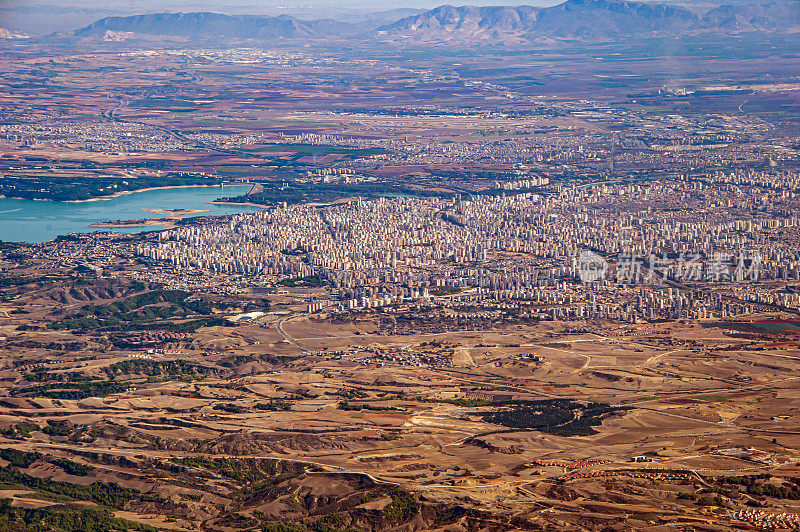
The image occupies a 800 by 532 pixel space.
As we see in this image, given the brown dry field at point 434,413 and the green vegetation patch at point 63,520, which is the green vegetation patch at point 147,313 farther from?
the green vegetation patch at point 63,520

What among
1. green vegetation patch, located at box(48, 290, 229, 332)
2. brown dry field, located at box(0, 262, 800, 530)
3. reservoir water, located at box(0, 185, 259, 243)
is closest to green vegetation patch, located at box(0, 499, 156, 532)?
brown dry field, located at box(0, 262, 800, 530)

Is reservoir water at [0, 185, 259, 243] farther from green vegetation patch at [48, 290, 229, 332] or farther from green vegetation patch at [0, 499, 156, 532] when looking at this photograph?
green vegetation patch at [0, 499, 156, 532]

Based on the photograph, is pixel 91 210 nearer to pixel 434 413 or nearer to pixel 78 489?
pixel 434 413

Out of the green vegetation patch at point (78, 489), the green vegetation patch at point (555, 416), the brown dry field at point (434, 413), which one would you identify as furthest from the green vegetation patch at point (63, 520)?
the green vegetation patch at point (555, 416)

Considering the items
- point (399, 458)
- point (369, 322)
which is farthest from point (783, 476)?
point (369, 322)

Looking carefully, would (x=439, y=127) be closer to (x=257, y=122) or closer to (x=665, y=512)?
(x=257, y=122)

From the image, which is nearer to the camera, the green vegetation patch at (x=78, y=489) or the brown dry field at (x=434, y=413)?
the brown dry field at (x=434, y=413)

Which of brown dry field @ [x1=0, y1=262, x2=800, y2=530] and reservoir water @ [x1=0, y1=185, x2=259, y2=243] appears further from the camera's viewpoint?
reservoir water @ [x1=0, y1=185, x2=259, y2=243]

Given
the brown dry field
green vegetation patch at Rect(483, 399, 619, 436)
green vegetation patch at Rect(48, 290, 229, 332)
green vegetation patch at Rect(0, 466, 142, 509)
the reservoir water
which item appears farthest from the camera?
the reservoir water

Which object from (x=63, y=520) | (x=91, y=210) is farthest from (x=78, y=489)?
(x=91, y=210)
